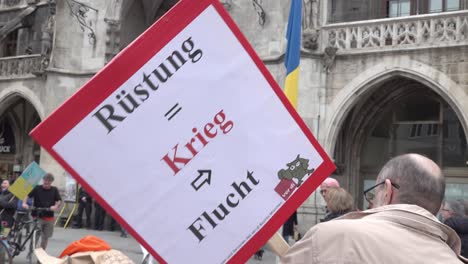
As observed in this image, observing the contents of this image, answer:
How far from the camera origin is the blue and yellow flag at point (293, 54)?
6723 millimetres

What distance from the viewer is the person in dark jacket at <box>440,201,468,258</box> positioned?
5.09 meters

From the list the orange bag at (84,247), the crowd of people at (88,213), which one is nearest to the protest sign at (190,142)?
the orange bag at (84,247)

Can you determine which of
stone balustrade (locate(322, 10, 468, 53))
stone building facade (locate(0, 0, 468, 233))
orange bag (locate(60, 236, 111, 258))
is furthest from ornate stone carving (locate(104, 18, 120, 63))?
orange bag (locate(60, 236, 111, 258))

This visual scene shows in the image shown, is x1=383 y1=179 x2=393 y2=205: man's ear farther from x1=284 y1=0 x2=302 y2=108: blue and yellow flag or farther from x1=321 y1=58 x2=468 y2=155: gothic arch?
x1=321 y1=58 x2=468 y2=155: gothic arch

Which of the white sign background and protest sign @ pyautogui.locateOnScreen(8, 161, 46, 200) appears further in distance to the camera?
protest sign @ pyautogui.locateOnScreen(8, 161, 46, 200)

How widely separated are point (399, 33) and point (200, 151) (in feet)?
39.5

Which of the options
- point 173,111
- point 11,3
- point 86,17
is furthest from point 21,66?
point 173,111

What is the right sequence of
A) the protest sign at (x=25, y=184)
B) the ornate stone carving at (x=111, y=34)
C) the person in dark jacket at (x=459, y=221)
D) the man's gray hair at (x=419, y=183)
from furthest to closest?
the ornate stone carving at (x=111, y=34)
the protest sign at (x=25, y=184)
the person in dark jacket at (x=459, y=221)
the man's gray hair at (x=419, y=183)

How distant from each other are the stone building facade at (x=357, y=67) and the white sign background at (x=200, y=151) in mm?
11005

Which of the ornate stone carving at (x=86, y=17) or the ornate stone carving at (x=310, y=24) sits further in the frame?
the ornate stone carving at (x=86, y=17)

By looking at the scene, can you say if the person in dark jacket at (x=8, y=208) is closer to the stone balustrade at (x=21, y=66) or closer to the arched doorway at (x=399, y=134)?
the arched doorway at (x=399, y=134)

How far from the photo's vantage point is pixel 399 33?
13.8m

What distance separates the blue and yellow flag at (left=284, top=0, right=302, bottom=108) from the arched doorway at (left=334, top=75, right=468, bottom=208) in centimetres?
752

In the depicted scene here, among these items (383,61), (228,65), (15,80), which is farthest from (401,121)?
(228,65)
